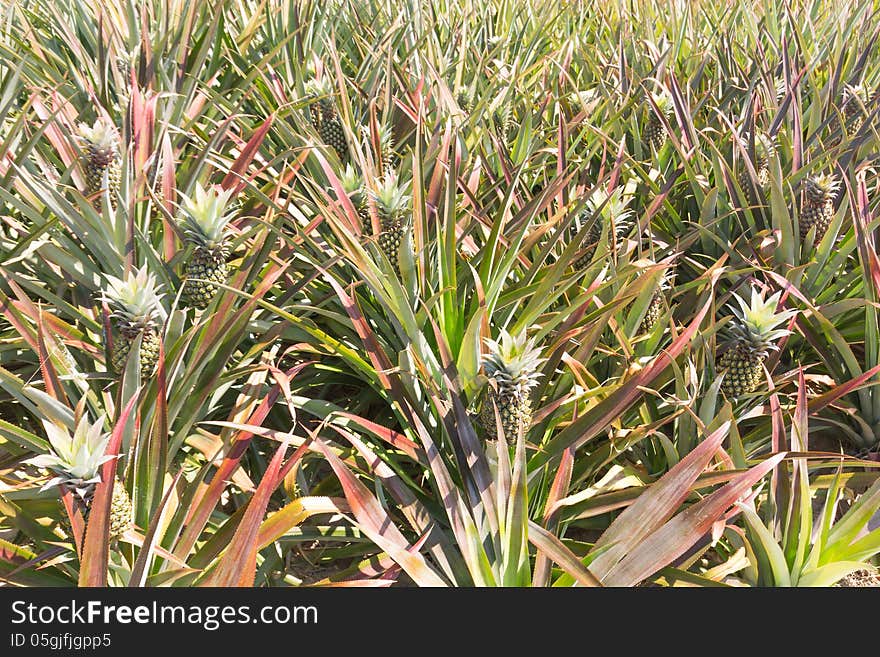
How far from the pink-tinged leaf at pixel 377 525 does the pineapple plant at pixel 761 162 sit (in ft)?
4.53

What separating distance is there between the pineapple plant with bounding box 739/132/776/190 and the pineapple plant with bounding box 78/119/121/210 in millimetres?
1609

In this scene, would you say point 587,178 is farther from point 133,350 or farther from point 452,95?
point 133,350

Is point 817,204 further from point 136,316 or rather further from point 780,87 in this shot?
point 136,316

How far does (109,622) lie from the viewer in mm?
993

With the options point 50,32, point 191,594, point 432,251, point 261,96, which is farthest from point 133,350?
point 50,32

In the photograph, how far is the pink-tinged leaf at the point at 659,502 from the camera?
1.11m

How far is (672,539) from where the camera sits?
107cm

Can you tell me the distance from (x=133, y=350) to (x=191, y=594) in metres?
0.42

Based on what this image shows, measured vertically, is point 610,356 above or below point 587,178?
below

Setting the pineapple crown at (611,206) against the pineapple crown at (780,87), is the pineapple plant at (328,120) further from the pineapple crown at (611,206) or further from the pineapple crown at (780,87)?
the pineapple crown at (780,87)

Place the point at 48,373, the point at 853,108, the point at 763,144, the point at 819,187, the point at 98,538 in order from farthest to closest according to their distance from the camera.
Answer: the point at 853,108 < the point at 763,144 < the point at 819,187 < the point at 48,373 < the point at 98,538

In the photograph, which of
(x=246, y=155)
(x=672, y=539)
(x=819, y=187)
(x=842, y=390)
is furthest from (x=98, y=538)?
(x=819, y=187)

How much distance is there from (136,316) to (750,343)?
1.14 metres

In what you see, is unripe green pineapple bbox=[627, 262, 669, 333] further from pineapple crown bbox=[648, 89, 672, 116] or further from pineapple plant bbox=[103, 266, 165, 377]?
pineapple plant bbox=[103, 266, 165, 377]
